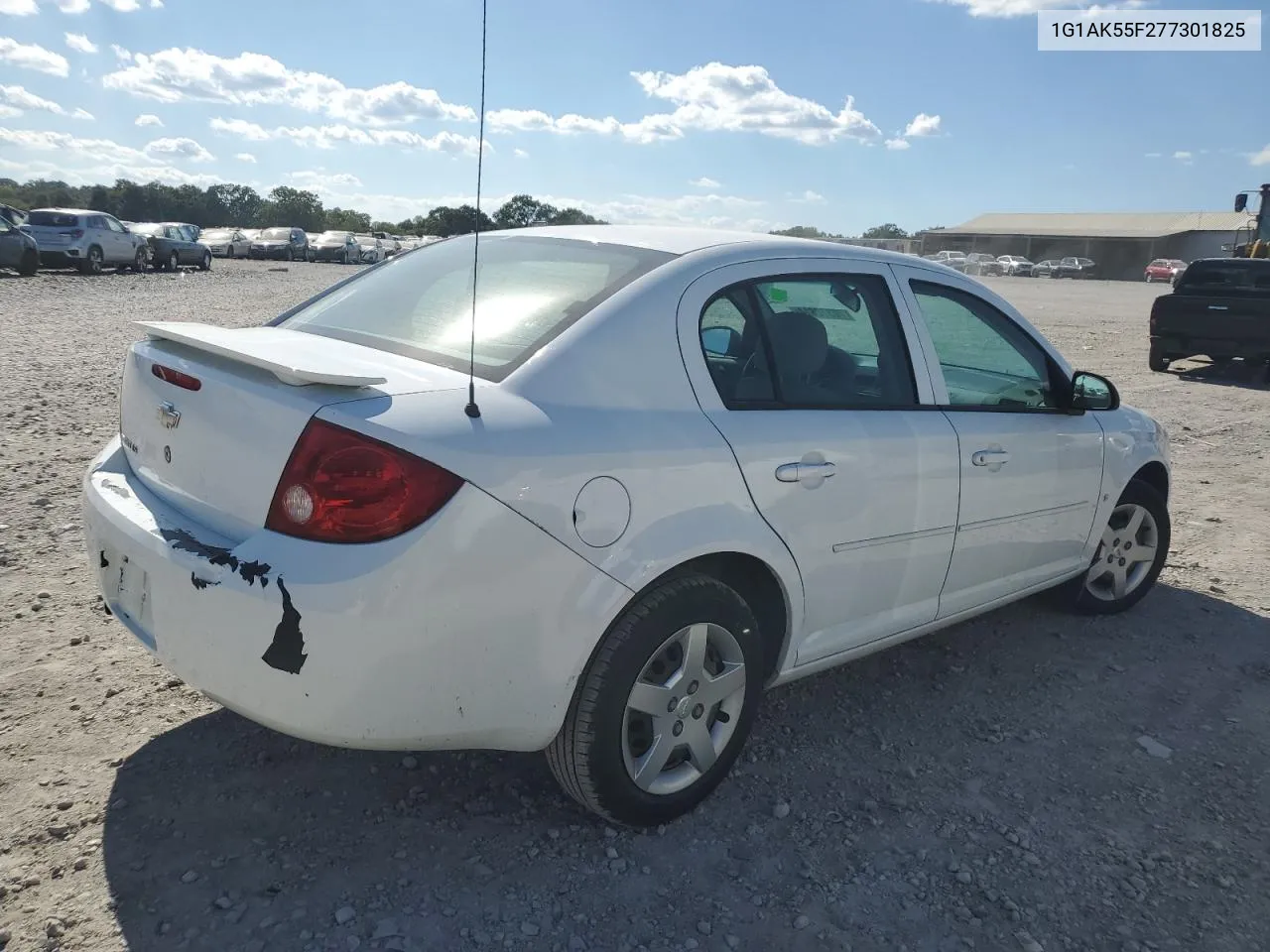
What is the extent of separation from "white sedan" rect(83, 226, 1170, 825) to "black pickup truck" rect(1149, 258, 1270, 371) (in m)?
11.6

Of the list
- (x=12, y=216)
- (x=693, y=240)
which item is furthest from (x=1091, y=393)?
(x=12, y=216)

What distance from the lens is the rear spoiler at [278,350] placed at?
232cm

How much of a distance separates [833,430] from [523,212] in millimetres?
2419

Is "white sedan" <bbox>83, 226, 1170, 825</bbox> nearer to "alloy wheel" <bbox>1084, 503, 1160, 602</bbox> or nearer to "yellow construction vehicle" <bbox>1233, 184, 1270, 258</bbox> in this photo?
"alloy wheel" <bbox>1084, 503, 1160, 602</bbox>

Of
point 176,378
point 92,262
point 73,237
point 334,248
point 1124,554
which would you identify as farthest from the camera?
point 334,248

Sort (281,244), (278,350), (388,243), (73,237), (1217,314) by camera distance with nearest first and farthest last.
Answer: (278,350) < (1217,314) < (73,237) < (281,244) < (388,243)

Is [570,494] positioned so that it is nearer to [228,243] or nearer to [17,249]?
[17,249]

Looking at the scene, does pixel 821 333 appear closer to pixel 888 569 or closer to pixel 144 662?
pixel 888 569

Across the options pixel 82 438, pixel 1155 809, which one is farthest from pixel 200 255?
pixel 1155 809

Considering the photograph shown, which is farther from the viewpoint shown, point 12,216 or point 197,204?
point 197,204

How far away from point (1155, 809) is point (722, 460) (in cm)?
182

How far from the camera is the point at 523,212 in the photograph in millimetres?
4766

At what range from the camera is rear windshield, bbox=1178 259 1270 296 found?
13.3 m

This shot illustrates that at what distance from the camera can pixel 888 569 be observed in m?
3.23
